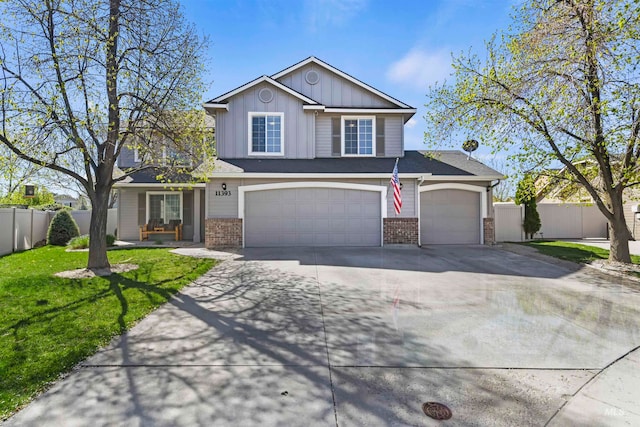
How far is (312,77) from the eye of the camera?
15211 millimetres

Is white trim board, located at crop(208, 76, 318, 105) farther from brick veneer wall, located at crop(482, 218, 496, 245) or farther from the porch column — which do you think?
brick veneer wall, located at crop(482, 218, 496, 245)

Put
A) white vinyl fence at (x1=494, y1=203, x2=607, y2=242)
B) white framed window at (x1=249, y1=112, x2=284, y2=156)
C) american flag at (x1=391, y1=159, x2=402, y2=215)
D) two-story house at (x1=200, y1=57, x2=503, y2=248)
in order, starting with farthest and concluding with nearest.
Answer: white vinyl fence at (x1=494, y1=203, x2=607, y2=242)
white framed window at (x1=249, y1=112, x2=284, y2=156)
two-story house at (x1=200, y1=57, x2=503, y2=248)
american flag at (x1=391, y1=159, x2=402, y2=215)

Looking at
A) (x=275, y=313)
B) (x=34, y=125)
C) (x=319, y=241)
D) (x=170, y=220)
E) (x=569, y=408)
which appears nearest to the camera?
(x=569, y=408)

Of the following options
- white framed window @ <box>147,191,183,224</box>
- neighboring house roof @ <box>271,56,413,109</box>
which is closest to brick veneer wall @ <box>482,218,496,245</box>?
neighboring house roof @ <box>271,56,413,109</box>

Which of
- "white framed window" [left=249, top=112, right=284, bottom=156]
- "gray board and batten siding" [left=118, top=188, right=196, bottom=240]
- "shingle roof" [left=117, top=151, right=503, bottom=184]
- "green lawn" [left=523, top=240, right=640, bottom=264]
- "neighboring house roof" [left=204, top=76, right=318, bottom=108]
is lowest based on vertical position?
"green lawn" [left=523, top=240, right=640, bottom=264]

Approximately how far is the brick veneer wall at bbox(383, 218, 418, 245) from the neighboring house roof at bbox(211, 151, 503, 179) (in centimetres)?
186

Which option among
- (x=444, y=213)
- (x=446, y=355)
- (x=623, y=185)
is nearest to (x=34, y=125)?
(x=446, y=355)

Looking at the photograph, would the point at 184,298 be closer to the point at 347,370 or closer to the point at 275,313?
the point at 275,313

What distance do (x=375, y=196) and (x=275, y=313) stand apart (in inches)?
341

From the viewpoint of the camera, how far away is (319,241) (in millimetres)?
13164

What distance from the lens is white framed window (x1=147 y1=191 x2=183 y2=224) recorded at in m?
16.0

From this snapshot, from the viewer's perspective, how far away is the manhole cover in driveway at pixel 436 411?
9.11 feet

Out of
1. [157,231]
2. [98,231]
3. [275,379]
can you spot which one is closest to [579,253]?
[275,379]

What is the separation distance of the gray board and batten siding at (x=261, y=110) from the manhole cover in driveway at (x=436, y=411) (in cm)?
1197
